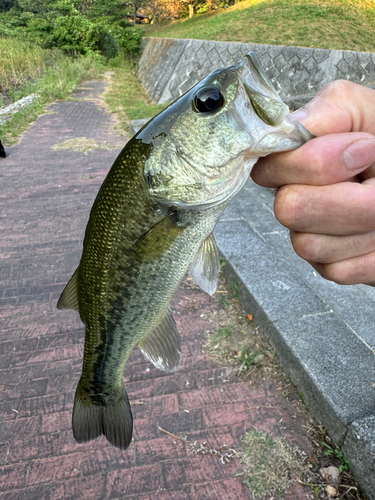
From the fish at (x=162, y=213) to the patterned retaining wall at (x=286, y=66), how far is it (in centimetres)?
709

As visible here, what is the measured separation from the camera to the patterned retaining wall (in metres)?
10.3

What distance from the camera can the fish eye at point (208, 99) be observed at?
4.36 ft

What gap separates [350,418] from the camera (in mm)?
2449

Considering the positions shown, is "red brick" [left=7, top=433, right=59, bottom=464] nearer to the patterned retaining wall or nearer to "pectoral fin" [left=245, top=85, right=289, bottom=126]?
"pectoral fin" [left=245, top=85, right=289, bottom=126]

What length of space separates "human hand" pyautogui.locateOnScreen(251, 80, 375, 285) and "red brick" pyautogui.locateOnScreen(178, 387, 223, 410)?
189 cm

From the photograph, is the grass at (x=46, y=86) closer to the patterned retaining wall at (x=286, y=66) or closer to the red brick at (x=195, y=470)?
the patterned retaining wall at (x=286, y=66)

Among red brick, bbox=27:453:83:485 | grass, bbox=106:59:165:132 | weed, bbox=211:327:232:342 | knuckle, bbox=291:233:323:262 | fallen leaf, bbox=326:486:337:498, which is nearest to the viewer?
knuckle, bbox=291:233:323:262

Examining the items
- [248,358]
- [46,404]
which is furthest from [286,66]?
[46,404]

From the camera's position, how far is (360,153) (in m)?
1.24

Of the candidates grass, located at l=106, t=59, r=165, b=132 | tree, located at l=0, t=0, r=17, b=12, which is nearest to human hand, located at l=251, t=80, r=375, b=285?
grass, located at l=106, t=59, r=165, b=132

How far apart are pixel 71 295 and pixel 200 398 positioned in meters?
1.73

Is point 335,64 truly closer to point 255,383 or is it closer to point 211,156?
point 255,383

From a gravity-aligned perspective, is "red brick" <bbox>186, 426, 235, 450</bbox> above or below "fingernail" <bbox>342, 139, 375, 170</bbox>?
below

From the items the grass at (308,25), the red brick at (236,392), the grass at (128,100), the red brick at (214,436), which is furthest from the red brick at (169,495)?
the grass at (308,25)
